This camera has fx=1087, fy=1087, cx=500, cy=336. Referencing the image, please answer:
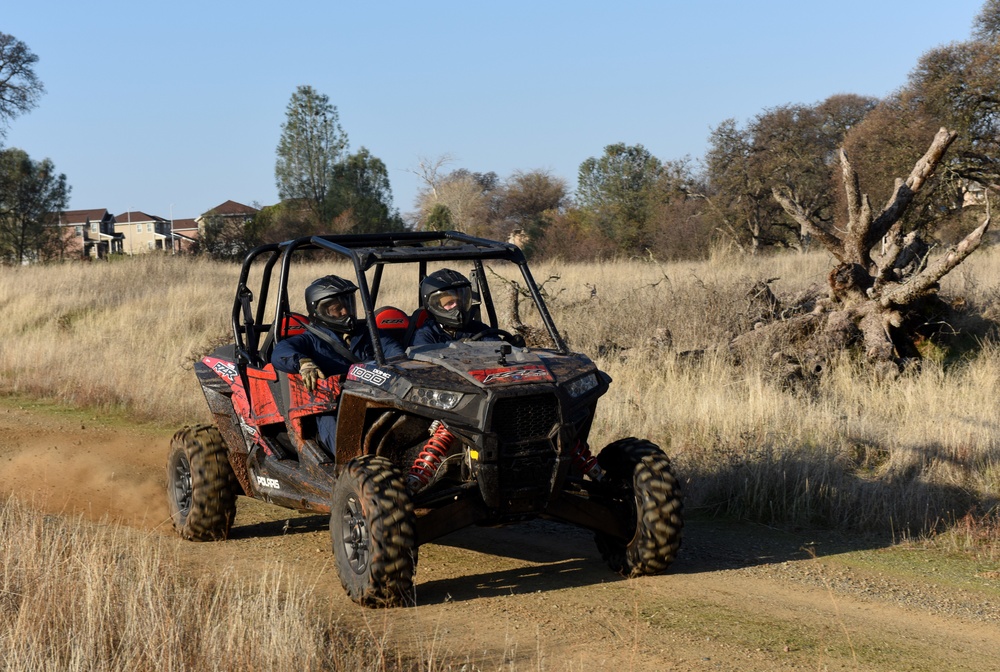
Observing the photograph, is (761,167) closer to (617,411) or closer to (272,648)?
(617,411)

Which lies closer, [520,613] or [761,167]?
[520,613]

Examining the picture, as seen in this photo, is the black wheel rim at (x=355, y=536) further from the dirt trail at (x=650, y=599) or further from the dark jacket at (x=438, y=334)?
the dark jacket at (x=438, y=334)

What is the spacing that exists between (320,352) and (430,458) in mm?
1311

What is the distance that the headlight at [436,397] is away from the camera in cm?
549

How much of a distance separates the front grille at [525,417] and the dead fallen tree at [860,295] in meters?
6.46

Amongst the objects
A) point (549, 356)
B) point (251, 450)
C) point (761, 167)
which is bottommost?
point (251, 450)

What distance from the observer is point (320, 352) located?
22.2 feet

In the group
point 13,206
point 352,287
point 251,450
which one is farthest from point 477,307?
point 13,206

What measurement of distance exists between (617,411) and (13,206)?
44.8 m

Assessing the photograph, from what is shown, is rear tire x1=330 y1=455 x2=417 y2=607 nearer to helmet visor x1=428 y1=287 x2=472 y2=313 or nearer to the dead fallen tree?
helmet visor x1=428 y1=287 x2=472 y2=313

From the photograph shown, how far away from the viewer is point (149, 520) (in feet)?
25.7

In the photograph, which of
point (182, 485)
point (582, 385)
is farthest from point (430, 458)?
point (182, 485)

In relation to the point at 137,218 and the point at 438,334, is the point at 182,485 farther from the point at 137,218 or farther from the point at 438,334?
the point at 137,218

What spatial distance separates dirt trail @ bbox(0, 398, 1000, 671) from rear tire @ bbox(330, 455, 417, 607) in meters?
0.12
